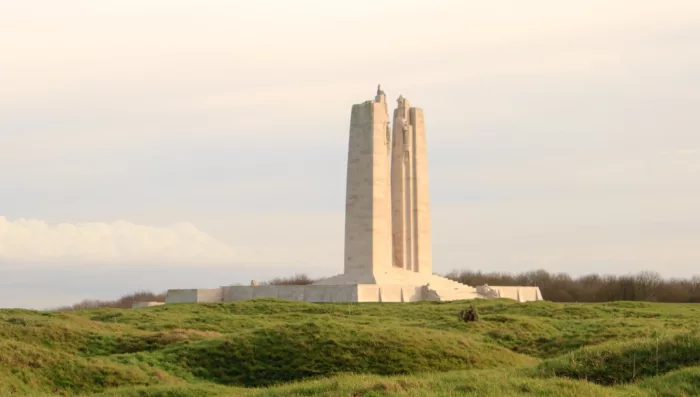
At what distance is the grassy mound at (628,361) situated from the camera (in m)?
16.3

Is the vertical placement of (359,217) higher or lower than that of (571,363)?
higher

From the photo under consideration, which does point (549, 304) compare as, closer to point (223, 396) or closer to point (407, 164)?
point (407, 164)

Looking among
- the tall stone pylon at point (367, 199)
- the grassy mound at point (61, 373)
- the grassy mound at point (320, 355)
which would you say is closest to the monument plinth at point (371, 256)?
the tall stone pylon at point (367, 199)

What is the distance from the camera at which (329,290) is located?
40688 mm

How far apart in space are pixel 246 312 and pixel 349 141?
1219 cm

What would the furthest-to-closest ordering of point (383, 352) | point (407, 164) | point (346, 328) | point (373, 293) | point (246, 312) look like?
point (407, 164), point (373, 293), point (246, 312), point (346, 328), point (383, 352)

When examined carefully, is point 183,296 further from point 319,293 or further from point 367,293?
point 367,293

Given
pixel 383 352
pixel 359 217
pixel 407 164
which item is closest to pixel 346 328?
pixel 383 352

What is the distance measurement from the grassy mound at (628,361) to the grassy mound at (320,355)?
15.4ft

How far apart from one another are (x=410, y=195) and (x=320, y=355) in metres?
26.9

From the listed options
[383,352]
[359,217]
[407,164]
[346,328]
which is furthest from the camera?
[407,164]

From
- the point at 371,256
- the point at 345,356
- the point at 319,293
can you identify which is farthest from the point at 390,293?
the point at 345,356

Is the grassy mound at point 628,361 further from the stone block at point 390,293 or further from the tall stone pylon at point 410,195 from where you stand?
the tall stone pylon at point 410,195

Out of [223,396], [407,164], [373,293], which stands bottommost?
[223,396]
